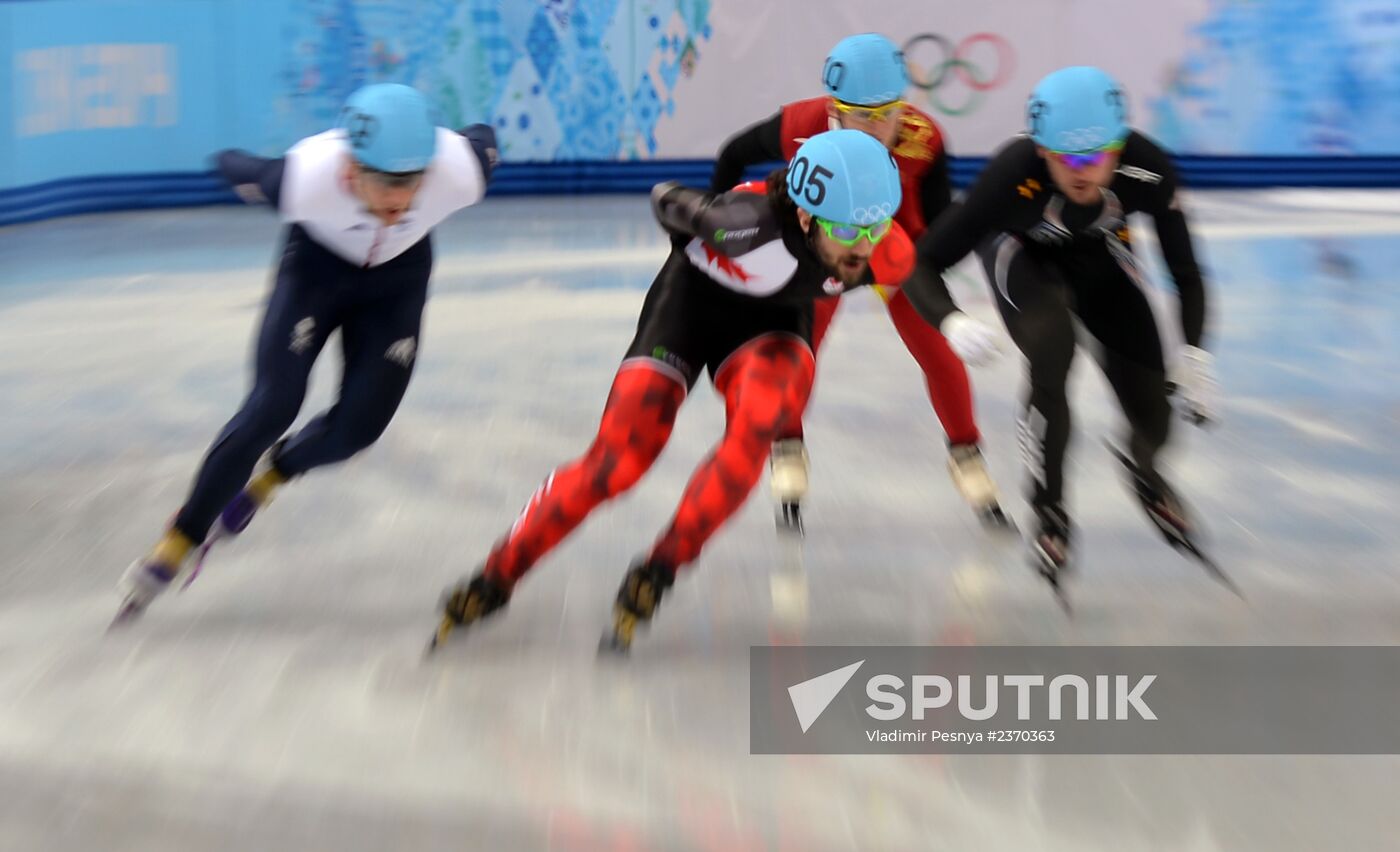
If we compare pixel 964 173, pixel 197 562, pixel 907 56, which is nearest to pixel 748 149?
pixel 197 562

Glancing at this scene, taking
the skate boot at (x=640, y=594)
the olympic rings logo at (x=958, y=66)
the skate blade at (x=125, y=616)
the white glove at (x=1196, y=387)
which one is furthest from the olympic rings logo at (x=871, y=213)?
the olympic rings logo at (x=958, y=66)

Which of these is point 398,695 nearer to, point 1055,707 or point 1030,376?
point 1055,707

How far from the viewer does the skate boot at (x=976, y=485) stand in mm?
3945

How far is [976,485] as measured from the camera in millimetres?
4000

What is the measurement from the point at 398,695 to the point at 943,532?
1.69 meters

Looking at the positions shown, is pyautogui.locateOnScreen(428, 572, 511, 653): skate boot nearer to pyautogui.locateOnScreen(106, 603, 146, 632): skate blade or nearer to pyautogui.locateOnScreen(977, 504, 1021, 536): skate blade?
pyautogui.locateOnScreen(106, 603, 146, 632): skate blade

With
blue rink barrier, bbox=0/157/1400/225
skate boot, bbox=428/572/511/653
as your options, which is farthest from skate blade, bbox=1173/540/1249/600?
blue rink barrier, bbox=0/157/1400/225

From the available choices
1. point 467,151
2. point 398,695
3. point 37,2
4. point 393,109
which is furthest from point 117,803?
point 37,2

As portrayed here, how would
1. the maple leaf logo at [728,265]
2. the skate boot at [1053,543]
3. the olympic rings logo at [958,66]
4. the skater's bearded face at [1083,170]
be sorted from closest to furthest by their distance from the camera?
the maple leaf logo at [728,265], the skater's bearded face at [1083,170], the skate boot at [1053,543], the olympic rings logo at [958,66]

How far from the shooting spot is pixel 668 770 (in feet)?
8.27

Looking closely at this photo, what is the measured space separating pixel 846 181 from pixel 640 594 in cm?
92

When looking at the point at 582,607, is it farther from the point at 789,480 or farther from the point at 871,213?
the point at 871,213

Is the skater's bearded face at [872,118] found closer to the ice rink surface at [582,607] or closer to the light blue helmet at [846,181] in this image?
the light blue helmet at [846,181]

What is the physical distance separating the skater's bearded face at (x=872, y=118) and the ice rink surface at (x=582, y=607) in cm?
106
